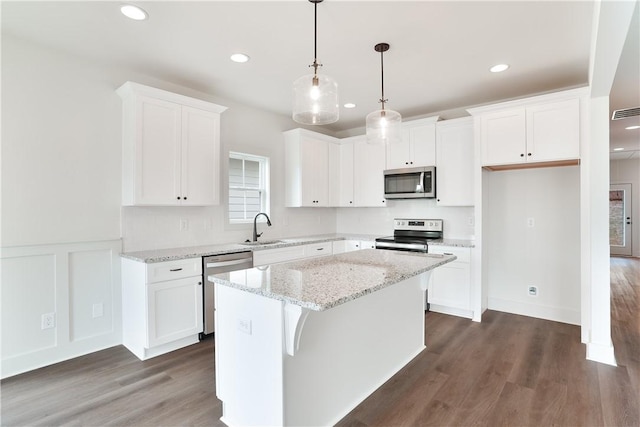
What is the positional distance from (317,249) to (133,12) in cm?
308

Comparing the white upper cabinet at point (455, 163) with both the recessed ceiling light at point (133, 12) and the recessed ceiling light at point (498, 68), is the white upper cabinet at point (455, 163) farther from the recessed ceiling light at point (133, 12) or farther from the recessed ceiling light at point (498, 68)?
the recessed ceiling light at point (133, 12)

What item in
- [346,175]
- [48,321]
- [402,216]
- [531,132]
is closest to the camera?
[48,321]

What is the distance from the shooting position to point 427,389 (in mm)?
2354

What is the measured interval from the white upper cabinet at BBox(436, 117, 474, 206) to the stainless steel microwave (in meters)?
0.10

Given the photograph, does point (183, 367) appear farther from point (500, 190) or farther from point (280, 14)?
point (500, 190)

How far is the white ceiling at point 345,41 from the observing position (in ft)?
7.25

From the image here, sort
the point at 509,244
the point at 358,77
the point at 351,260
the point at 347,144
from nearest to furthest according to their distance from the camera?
the point at 351,260 < the point at 358,77 < the point at 509,244 < the point at 347,144

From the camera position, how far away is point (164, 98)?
10.2ft

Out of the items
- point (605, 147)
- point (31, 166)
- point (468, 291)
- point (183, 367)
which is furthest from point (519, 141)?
point (31, 166)

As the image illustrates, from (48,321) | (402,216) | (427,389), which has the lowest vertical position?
(427,389)

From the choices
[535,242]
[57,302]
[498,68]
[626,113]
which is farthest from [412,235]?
[57,302]

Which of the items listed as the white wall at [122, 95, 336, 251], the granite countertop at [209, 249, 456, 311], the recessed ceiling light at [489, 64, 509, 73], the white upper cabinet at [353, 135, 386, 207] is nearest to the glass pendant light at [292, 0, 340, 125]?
the granite countertop at [209, 249, 456, 311]

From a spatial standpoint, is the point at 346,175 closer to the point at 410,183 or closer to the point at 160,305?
the point at 410,183

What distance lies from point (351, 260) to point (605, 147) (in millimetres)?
2336
